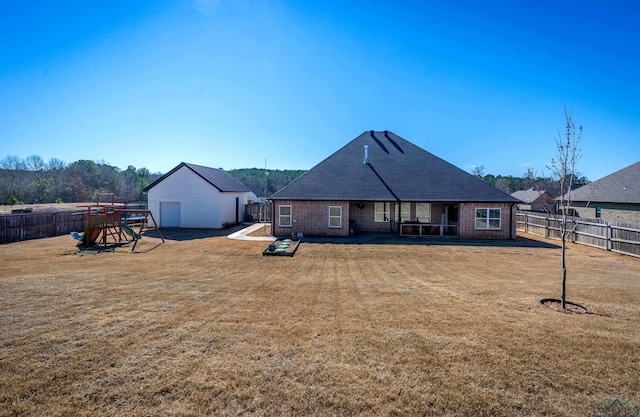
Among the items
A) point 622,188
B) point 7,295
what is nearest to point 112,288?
point 7,295

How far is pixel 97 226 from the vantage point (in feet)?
55.5

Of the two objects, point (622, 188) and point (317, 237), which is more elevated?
point (622, 188)

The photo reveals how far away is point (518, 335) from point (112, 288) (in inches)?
349

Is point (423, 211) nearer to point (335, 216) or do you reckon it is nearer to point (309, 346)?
point (335, 216)

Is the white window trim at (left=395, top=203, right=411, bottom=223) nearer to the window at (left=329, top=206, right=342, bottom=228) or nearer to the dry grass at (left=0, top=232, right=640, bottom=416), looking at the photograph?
the window at (left=329, top=206, right=342, bottom=228)

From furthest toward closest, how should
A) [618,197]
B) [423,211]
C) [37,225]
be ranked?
[618,197], [423,211], [37,225]

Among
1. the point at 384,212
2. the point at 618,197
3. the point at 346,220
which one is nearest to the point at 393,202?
the point at 384,212

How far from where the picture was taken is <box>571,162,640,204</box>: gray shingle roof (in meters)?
25.6

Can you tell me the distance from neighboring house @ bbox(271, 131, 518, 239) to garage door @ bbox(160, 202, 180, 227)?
31.7 feet

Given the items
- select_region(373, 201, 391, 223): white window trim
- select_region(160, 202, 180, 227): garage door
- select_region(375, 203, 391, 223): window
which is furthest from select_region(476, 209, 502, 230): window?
select_region(160, 202, 180, 227): garage door

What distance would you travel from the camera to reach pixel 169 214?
25.1 m

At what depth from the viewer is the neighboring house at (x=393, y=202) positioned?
19.5 meters

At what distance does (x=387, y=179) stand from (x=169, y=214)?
17274 mm

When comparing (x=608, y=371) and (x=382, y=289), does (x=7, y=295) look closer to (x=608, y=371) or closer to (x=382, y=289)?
(x=382, y=289)
